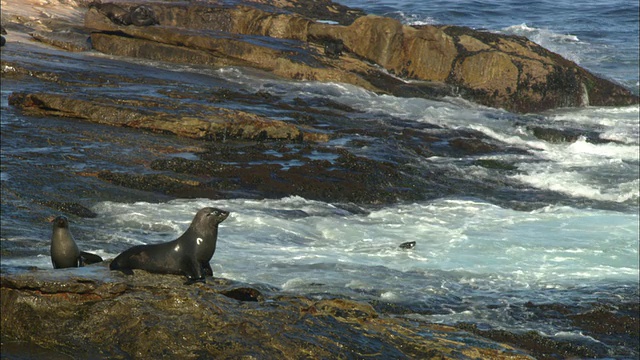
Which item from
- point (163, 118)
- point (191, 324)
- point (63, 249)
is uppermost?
point (191, 324)

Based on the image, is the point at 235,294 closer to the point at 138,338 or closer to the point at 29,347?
the point at 138,338

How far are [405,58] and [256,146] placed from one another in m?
10.4

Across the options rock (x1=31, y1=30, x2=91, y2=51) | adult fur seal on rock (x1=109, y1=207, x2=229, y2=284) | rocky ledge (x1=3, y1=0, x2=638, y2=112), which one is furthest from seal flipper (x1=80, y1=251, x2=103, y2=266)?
rock (x1=31, y1=30, x2=91, y2=51)

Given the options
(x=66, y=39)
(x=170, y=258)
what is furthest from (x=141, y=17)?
(x=170, y=258)

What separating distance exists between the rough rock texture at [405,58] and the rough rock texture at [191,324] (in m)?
17.4

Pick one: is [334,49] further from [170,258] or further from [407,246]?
[170,258]

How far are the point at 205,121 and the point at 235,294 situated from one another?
1034 cm

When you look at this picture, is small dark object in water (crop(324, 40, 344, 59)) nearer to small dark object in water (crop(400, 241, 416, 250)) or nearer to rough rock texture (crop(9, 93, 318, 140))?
rough rock texture (crop(9, 93, 318, 140))

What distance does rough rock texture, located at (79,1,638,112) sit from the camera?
23969mm

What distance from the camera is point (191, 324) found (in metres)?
5.93

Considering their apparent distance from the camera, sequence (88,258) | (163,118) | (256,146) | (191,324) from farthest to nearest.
→ (163,118)
(256,146)
(88,258)
(191,324)

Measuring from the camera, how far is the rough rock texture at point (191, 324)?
18.9 ft

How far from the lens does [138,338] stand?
5871 millimetres

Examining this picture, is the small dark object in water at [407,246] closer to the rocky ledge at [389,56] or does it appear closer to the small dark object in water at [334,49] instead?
the rocky ledge at [389,56]
